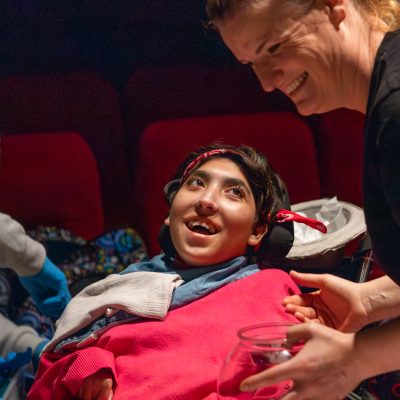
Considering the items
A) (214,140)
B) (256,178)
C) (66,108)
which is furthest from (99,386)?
(66,108)

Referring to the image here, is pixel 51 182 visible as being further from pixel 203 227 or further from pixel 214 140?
pixel 203 227

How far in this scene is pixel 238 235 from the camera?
148 cm

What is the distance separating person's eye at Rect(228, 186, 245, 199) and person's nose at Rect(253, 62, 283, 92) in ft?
1.37

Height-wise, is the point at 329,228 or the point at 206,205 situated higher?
the point at 206,205

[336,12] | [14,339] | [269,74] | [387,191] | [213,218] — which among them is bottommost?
[14,339]

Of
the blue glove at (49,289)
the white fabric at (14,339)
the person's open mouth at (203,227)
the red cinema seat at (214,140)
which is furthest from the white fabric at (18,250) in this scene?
the person's open mouth at (203,227)

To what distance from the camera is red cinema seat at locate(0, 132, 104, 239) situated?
2092 millimetres

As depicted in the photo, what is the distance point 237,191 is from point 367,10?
0.56 metres

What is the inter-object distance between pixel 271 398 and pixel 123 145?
5.43 feet

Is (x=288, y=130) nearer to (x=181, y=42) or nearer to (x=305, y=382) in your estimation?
(x=181, y=42)

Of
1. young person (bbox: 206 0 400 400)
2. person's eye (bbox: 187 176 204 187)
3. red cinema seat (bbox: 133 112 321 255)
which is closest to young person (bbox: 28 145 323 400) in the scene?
person's eye (bbox: 187 176 204 187)

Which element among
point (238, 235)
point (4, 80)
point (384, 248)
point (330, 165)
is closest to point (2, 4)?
point (4, 80)

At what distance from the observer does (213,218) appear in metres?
1.46

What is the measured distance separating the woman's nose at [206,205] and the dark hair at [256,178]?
0.47 ft
